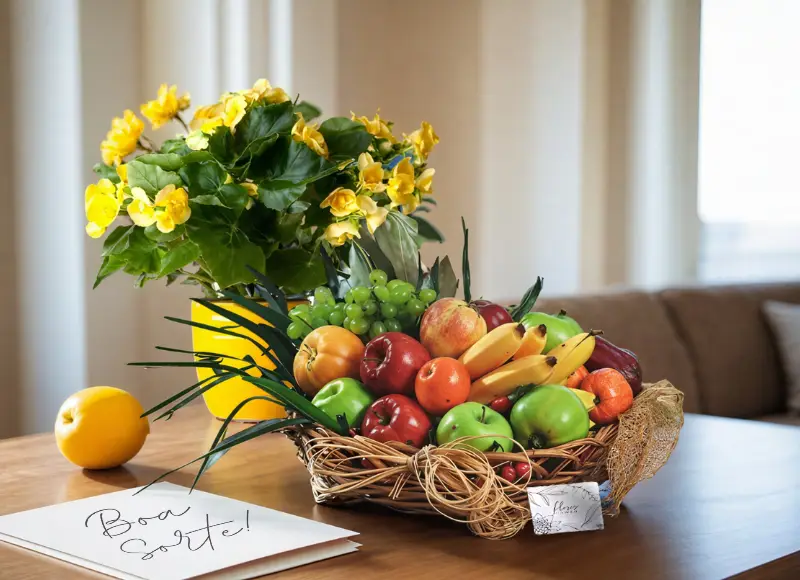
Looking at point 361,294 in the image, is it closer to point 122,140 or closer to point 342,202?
point 342,202

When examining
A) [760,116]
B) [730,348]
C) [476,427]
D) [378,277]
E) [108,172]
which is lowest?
[730,348]

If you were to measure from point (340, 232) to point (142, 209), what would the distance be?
236mm

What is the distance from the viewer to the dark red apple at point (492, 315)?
34.6 inches

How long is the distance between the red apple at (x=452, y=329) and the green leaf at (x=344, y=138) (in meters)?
0.42

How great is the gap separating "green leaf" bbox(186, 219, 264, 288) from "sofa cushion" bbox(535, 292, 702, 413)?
3.78ft

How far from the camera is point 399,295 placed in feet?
2.85

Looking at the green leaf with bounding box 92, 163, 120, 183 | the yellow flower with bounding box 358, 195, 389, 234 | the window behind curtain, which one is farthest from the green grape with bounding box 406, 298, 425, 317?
the window behind curtain

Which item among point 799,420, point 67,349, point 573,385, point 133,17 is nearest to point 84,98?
point 133,17

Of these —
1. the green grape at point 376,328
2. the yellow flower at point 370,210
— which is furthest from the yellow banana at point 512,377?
the yellow flower at point 370,210

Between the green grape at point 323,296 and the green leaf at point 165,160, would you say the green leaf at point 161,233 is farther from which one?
the green grape at point 323,296

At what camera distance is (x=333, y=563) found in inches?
28.9

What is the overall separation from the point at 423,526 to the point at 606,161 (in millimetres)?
2621

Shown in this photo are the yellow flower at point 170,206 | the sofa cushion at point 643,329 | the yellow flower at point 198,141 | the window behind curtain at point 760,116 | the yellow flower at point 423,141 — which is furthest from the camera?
the window behind curtain at point 760,116

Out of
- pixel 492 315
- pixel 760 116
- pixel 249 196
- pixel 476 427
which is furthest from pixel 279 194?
pixel 760 116
